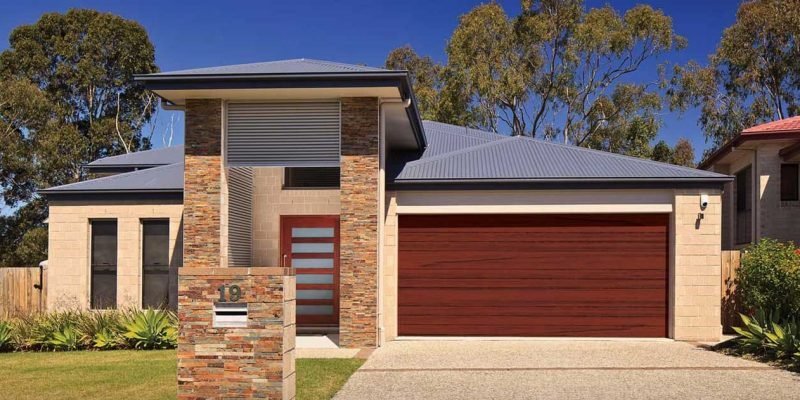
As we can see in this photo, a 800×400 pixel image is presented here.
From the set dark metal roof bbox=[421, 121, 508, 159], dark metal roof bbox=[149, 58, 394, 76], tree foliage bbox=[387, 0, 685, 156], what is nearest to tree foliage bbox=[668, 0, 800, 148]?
tree foliage bbox=[387, 0, 685, 156]

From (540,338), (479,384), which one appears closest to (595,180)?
(540,338)

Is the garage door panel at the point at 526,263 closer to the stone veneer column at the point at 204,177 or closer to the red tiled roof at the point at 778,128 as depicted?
the stone veneer column at the point at 204,177

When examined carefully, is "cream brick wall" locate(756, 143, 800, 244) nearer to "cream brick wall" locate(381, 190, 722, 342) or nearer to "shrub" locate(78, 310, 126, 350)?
"cream brick wall" locate(381, 190, 722, 342)

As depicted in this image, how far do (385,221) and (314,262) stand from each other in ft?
7.56

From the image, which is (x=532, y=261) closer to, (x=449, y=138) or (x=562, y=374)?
(x=562, y=374)

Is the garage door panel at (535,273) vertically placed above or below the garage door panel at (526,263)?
below

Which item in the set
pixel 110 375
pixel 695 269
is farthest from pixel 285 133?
pixel 695 269

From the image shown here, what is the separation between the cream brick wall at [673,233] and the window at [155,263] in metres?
5.27

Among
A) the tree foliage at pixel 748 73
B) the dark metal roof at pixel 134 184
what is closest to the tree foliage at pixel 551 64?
the tree foliage at pixel 748 73

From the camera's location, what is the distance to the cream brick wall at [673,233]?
1598 cm

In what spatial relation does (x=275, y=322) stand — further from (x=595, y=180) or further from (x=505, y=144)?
(x=505, y=144)

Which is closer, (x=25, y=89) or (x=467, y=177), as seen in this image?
(x=467, y=177)

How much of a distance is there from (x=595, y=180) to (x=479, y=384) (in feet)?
21.0

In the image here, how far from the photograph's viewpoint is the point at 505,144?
19.4m
